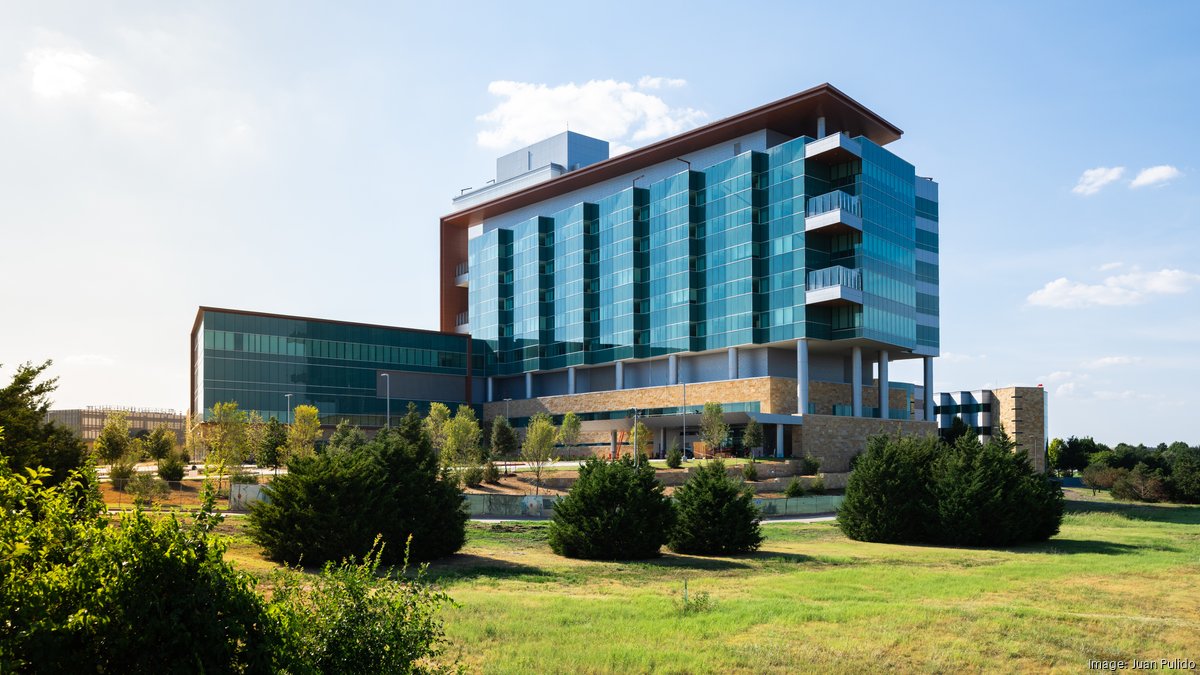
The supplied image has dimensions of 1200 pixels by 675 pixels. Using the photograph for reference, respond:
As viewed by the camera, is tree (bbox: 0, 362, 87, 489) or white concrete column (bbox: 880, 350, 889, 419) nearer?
tree (bbox: 0, 362, 87, 489)

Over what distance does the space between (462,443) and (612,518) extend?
4885 centimetres

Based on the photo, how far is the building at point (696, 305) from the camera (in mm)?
85750

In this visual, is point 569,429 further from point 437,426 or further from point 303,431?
point 303,431

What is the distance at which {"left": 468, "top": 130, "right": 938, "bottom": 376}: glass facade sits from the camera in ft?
282

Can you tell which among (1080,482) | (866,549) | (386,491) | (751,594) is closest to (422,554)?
(386,491)

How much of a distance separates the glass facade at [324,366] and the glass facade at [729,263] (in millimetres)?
9976

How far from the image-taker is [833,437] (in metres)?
85.1

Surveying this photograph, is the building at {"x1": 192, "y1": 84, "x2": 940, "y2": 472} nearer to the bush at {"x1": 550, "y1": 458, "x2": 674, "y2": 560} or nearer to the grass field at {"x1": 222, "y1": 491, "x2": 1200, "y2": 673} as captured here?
the bush at {"x1": 550, "y1": 458, "x2": 674, "y2": 560}

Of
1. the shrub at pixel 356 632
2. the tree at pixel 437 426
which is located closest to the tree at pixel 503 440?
the tree at pixel 437 426

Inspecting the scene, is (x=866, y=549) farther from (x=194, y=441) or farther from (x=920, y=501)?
(x=194, y=441)

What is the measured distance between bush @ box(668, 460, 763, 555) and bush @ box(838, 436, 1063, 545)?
30.7ft

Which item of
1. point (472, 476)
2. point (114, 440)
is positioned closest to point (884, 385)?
point (472, 476)

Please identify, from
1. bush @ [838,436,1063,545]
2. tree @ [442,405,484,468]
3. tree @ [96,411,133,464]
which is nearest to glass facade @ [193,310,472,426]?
tree @ [442,405,484,468]

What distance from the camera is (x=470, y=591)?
2134 cm
